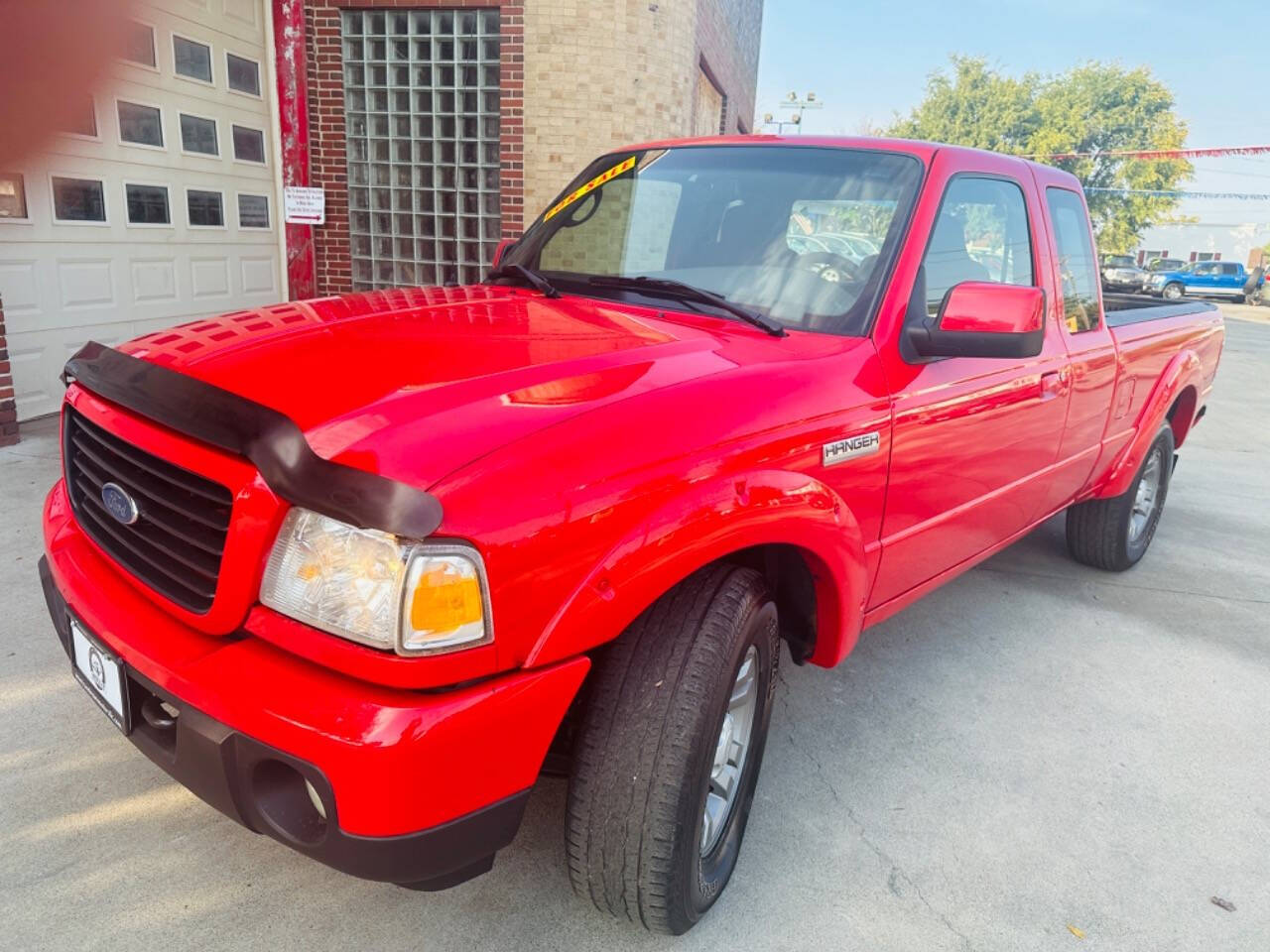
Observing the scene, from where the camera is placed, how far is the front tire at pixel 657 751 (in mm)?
1766

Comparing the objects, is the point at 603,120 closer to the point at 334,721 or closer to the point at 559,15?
the point at 559,15

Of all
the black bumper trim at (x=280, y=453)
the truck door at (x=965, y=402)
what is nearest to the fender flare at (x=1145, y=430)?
the truck door at (x=965, y=402)

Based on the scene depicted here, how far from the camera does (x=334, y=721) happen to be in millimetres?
1437

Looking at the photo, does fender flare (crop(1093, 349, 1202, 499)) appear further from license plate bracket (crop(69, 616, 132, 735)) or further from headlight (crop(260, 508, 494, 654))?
license plate bracket (crop(69, 616, 132, 735))

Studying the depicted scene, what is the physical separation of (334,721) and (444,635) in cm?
22

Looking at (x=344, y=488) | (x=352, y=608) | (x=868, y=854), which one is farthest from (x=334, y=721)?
(x=868, y=854)

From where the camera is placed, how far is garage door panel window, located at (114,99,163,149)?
617 cm

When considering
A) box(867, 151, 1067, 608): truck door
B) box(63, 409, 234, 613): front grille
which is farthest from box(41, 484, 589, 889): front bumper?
box(867, 151, 1067, 608): truck door

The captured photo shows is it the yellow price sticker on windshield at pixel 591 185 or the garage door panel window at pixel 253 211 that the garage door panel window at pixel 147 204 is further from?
the yellow price sticker on windshield at pixel 591 185

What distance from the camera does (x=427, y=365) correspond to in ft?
6.06

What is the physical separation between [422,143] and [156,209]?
252 centimetres

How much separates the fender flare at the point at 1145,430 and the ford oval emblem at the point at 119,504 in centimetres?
379

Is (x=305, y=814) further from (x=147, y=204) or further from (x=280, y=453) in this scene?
(x=147, y=204)

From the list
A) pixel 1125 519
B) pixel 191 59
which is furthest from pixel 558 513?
pixel 191 59
